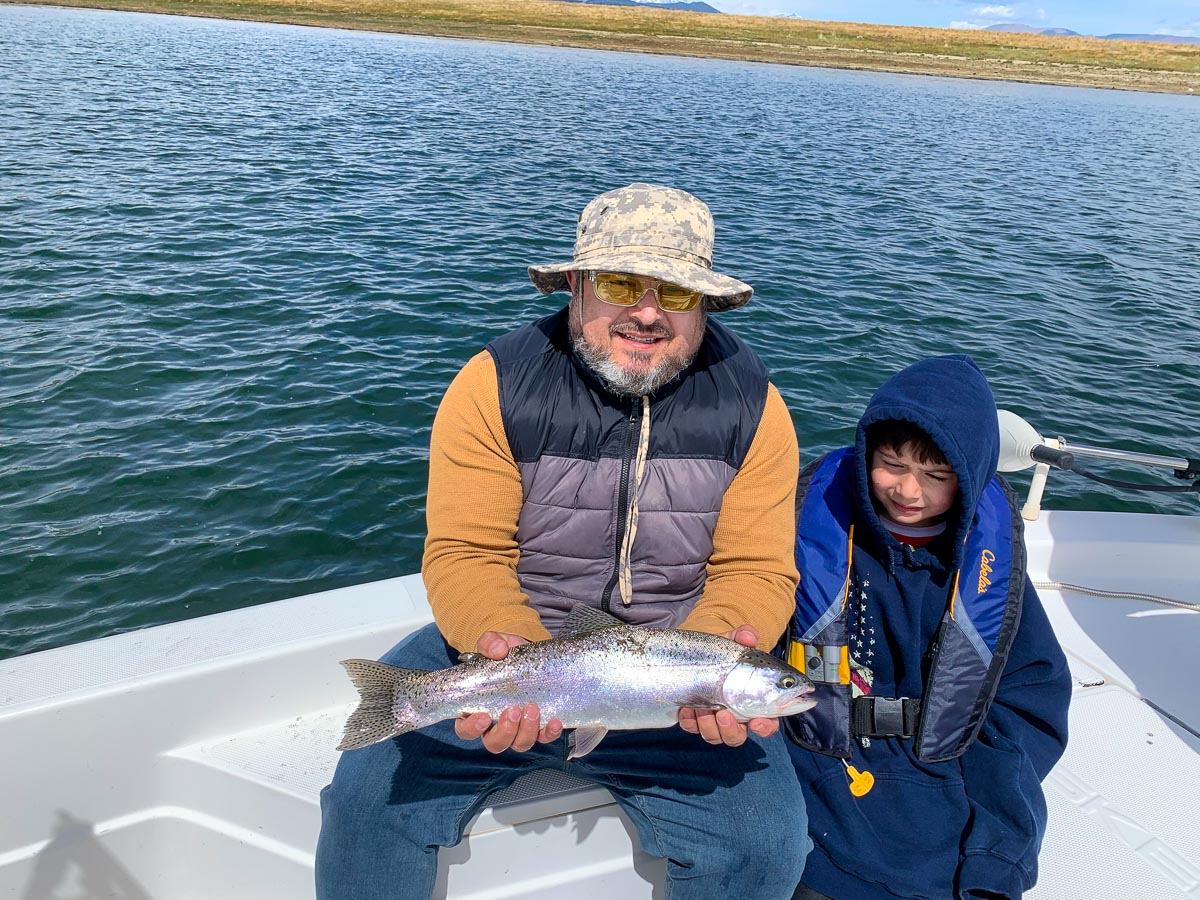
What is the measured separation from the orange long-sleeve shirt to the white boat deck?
2.48 ft

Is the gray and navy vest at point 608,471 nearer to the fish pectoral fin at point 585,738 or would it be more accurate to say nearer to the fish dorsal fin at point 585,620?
the fish dorsal fin at point 585,620

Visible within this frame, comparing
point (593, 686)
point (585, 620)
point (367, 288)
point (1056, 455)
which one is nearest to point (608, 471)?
point (585, 620)

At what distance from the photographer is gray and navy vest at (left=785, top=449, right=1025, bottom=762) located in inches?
127

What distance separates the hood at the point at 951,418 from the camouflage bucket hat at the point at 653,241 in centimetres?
75

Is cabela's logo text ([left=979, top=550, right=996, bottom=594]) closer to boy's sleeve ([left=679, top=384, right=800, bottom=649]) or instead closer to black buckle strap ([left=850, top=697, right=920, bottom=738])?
black buckle strap ([left=850, top=697, right=920, bottom=738])

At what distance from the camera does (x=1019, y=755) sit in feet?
10.6

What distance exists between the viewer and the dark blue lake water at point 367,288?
7840 millimetres

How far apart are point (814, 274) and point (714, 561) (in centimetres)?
1385

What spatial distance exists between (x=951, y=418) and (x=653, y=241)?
137cm

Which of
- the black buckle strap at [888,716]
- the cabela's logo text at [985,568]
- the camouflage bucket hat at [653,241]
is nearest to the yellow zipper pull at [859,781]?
the black buckle strap at [888,716]

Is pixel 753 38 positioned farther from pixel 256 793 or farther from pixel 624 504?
pixel 256 793

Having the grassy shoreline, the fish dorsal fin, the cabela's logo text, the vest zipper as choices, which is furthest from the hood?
the grassy shoreline

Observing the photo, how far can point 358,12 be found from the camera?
81250 mm

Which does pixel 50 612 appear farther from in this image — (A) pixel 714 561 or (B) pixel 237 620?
(A) pixel 714 561
